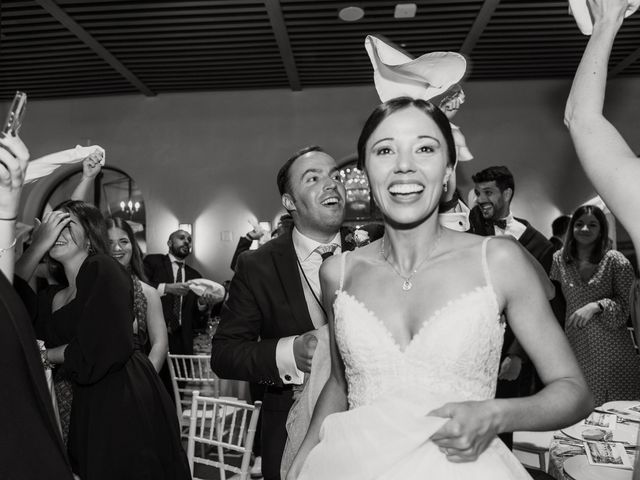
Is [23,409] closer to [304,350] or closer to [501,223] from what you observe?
[304,350]

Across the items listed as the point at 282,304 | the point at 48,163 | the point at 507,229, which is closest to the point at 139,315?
the point at 48,163

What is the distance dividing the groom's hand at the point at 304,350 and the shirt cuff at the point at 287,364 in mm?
29

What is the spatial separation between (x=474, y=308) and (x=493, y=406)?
0.90ft

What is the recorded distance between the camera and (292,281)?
88.5 inches

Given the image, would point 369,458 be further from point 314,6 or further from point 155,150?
point 155,150

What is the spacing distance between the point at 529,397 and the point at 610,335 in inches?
144

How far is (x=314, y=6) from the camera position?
253 inches

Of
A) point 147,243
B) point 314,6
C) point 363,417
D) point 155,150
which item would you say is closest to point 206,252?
point 147,243

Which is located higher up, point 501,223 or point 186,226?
point 186,226

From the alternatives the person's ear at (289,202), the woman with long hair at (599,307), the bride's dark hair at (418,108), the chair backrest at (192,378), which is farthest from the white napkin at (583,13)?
the chair backrest at (192,378)

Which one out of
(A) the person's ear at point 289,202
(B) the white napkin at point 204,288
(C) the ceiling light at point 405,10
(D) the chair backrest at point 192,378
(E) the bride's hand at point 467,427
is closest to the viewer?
(E) the bride's hand at point 467,427

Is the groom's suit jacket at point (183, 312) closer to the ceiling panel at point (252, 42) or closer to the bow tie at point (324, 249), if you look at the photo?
the ceiling panel at point (252, 42)

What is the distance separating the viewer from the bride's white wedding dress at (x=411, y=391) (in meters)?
1.23

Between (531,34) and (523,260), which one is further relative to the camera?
(531,34)
